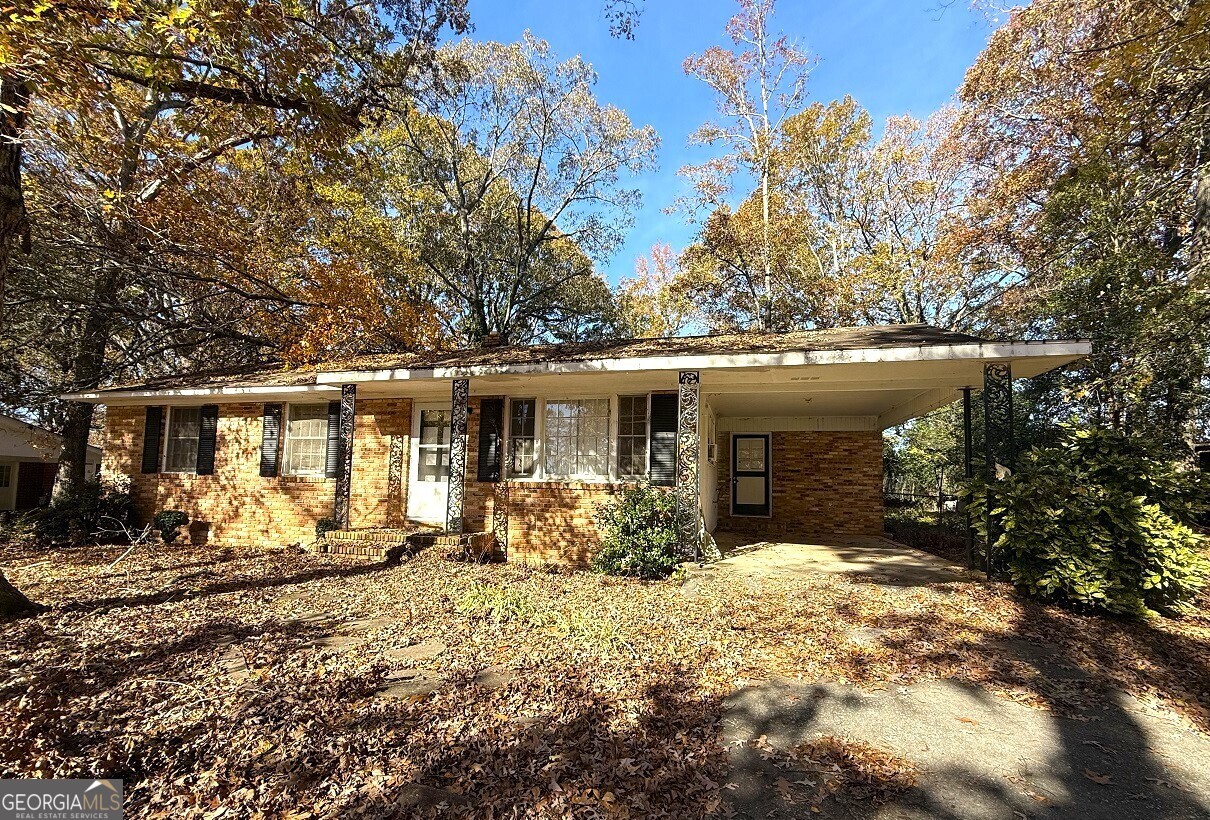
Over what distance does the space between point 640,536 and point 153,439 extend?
10.5m

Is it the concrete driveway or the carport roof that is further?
the carport roof

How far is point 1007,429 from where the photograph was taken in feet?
20.8

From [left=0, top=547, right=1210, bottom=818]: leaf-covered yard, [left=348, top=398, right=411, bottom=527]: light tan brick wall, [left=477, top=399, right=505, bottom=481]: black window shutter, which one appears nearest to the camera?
[left=0, top=547, right=1210, bottom=818]: leaf-covered yard

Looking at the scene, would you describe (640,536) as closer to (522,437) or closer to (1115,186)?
(522,437)

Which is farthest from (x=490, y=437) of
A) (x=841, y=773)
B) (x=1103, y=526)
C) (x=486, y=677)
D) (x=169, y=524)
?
(x=1103, y=526)

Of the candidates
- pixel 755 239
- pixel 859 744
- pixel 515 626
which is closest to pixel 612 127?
pixel 755 239

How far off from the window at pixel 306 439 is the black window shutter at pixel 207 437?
1.75 m

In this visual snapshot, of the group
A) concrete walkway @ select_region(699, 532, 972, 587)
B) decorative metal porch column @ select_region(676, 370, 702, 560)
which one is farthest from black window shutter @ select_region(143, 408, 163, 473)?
concrete walkway @ select_region(699, 532, 972, 587)

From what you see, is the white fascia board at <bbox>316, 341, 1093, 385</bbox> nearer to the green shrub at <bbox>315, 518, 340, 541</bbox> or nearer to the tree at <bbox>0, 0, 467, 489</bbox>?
the green shrub at <bbox>315, 518, 340, 541</bbox>

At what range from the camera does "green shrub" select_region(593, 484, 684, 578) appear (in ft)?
23.7

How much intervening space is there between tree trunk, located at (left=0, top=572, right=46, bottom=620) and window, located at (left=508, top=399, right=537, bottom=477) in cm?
562

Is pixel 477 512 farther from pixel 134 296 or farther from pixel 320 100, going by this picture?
pixel 134 296

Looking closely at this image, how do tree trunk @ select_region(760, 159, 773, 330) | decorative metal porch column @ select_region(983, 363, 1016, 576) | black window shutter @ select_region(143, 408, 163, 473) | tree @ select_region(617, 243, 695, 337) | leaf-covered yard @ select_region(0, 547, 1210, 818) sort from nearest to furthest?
1. leaf-covered yard @ select_region(0, 547, 1210, 818)
2. decorative metal porch column @ select_region(983, 363, 1016, 576)
3. black window shutter @ select_region(143, 408, 163, 473)
4. tree trunk @ select_region(760, 159, 773, 330)
5. tree @ select_region(617, 243, 695, 337)

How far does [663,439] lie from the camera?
8.30 metres
